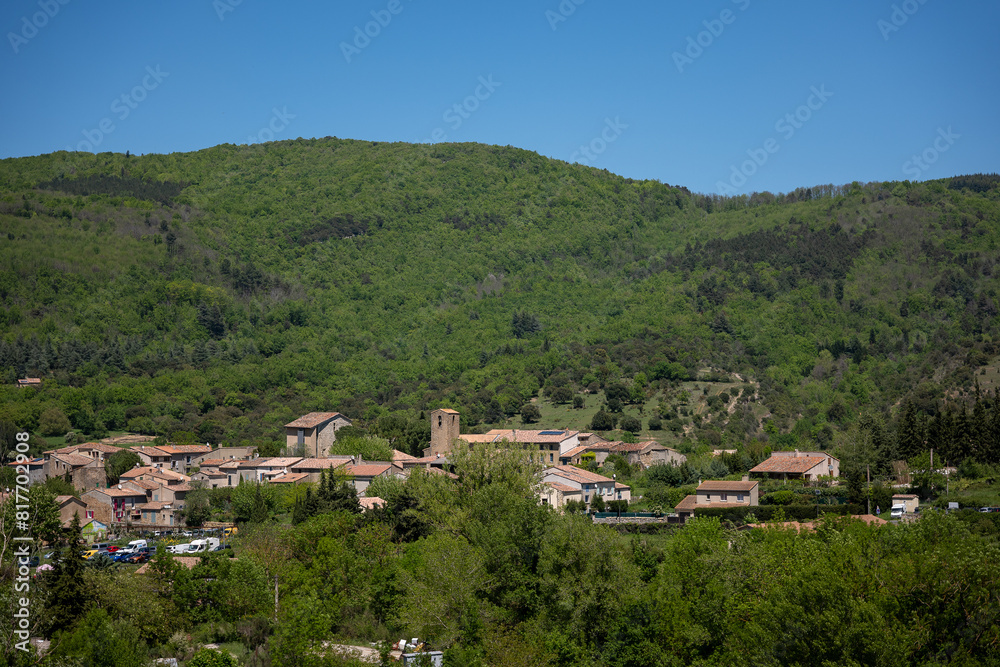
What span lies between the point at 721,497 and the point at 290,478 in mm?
27642

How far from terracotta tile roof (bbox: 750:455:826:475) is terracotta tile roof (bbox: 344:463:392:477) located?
23.7m

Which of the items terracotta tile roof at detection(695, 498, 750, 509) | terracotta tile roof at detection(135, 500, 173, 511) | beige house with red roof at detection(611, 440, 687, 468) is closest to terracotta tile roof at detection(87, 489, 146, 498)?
terracotta tile roof at detection(135, 500, 173, 511)

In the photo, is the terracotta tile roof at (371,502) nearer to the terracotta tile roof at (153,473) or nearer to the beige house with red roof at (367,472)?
the beige house with red roof at (367,472)

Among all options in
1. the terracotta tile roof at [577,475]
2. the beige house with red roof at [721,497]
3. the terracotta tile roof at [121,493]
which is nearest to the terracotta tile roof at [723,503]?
the beige house with red roof at [721,497]

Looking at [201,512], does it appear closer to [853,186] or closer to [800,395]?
[800,395]

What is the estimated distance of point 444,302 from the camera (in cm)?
16762

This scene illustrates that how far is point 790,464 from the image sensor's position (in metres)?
67.1

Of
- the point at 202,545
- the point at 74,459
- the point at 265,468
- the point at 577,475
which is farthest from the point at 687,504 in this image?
the point at 74,459

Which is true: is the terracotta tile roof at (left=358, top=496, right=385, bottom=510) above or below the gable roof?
below

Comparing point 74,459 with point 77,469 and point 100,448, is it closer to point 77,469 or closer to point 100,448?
point 77,469

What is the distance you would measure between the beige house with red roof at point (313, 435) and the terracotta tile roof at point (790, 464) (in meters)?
32.4

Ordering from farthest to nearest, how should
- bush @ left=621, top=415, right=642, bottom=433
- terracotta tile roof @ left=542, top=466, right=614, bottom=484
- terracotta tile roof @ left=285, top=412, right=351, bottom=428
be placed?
bush @ left=621, top=415, right=642, bottom=433 → terracotta tile roof @ left=285, top=412, right=351, bottom=428 → terracotta tile roof @ left=542, top=466, right=614, bottom=484

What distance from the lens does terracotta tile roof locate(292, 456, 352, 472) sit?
6869 centimetres

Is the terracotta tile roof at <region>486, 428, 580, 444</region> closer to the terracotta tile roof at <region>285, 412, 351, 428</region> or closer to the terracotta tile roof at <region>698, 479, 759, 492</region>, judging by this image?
the terracotta tile roof at <region>285, 412, 351, 428</region>
